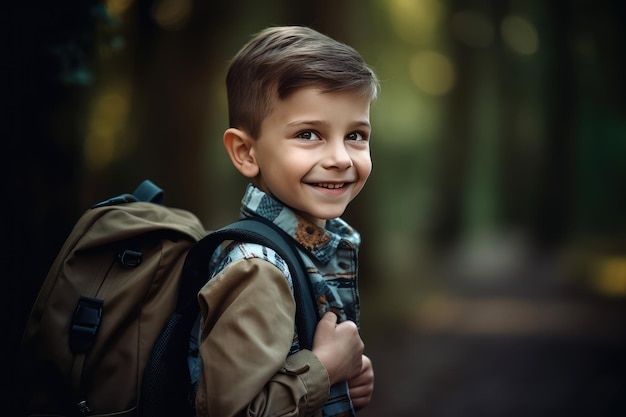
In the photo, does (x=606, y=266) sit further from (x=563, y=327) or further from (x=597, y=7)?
(x=597, y=7)

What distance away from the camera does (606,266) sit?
892cm

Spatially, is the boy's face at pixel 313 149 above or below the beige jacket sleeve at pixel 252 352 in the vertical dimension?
above

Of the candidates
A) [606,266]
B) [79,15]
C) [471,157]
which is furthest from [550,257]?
[79,15]

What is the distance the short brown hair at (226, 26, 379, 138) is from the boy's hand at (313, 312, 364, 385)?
0.60 m

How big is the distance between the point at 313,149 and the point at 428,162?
327 inches

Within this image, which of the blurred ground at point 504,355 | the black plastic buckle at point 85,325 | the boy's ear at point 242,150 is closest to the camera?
the black plastic buckle at point 85,325

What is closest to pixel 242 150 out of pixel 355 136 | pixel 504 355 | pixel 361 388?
pixel 355 136

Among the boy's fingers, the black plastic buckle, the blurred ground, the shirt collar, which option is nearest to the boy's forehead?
the shirt collar

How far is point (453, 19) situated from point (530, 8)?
4.03 ft

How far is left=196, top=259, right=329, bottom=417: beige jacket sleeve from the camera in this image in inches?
56.6

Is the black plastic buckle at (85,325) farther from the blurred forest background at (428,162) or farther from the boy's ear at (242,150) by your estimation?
the boy's ear at (242,150)

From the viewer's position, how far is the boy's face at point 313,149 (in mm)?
1729

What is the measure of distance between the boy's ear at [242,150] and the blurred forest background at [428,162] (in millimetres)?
486

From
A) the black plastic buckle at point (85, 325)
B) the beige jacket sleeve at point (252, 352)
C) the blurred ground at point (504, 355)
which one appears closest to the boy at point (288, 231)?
the beige jacket sleeve at point (252, 352)
